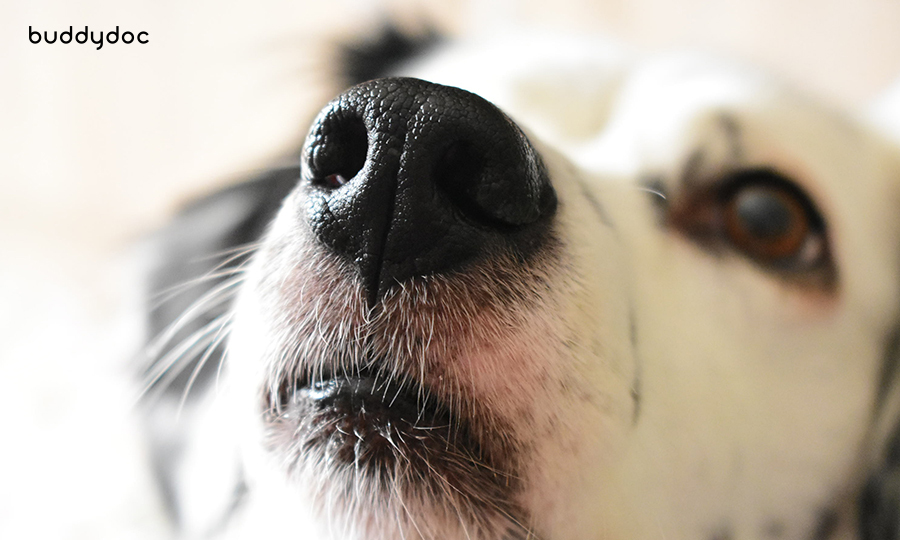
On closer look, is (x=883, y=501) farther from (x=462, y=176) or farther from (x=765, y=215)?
(x=462, y=176)

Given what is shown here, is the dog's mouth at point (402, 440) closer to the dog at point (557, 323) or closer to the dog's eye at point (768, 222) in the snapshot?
the dog at point (557, 323)

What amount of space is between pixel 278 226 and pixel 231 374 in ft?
0.58

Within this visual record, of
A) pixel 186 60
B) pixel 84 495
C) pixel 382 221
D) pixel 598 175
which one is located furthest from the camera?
pixel 186 60

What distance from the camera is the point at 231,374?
71cm

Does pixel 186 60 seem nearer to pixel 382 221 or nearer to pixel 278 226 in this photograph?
pixel 278 226

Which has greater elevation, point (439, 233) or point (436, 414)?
point (439, 233)

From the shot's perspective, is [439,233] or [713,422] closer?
[439,233]

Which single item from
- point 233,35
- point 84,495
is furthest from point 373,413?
point 233,35

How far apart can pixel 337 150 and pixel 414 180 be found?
0.30ft

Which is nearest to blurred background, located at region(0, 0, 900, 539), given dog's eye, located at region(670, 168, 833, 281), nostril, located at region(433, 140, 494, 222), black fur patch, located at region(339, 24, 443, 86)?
black fur patch, located at region(339, 24, 443, 86)

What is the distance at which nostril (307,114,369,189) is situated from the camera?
58 cm

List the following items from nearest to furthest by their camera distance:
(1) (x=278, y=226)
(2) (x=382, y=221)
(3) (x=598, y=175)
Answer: (2) (x=382, y=221) → (1) (x=278, y=226) → (3) (x=598, y=175)

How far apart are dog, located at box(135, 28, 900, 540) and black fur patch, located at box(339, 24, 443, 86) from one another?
0.39 m

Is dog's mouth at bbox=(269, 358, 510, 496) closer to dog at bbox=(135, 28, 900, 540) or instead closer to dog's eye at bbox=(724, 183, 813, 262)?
dog at bbox=(135, 28, 900, 540)
